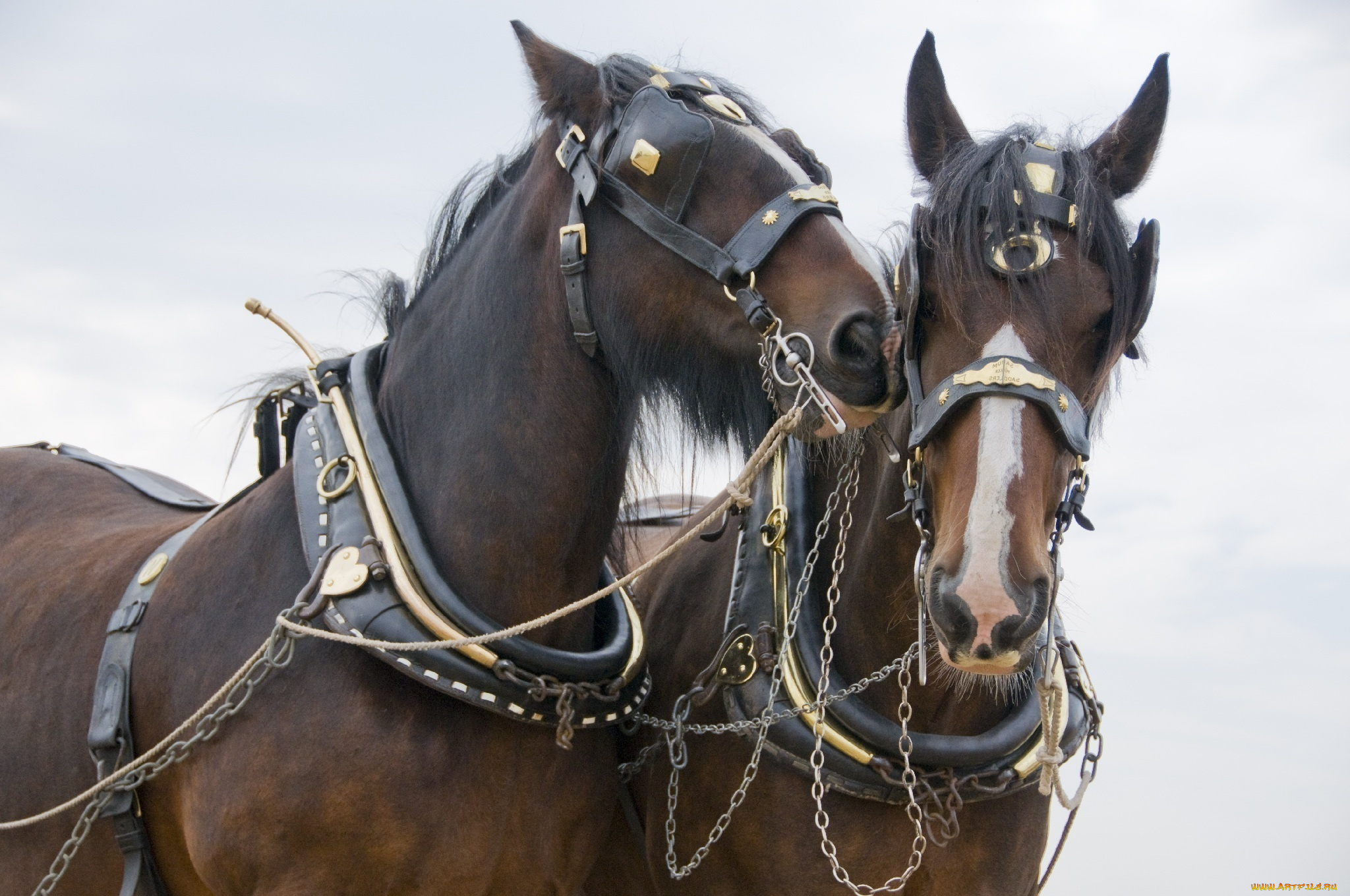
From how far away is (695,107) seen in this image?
3389mm

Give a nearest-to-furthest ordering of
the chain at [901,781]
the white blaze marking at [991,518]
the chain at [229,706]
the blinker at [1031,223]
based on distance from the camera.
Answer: the white blaze marking at [991,518] < the blinker at [1031,223] < the chain at [229,706] < the chain at [901,781]

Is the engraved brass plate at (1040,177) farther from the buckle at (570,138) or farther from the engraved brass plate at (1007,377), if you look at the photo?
the buckle at (570,138)

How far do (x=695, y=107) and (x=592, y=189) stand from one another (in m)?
0.34

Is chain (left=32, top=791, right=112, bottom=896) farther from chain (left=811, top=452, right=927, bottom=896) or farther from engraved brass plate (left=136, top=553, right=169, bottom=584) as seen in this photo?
chain (left=811, top=452, right=927, bottom=896)

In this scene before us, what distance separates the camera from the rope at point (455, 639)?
3.15m

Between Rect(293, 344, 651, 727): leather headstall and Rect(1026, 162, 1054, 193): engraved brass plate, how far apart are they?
5.01ft

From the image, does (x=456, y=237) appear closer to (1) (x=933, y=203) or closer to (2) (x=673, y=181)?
(2) (x=673, y=181)

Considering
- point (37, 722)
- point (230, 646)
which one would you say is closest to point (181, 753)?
point (230, 646)

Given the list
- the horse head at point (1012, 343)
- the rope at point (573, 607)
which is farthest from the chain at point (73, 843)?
the horse head at point (1012, 343)

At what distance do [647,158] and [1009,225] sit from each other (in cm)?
85

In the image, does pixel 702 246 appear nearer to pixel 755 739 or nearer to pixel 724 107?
pixel 724 107

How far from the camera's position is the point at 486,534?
3367 millimetres

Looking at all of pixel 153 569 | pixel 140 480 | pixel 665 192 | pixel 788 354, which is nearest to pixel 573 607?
pixel 788 354

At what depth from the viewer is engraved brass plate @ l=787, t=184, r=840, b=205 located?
321 centimetres
